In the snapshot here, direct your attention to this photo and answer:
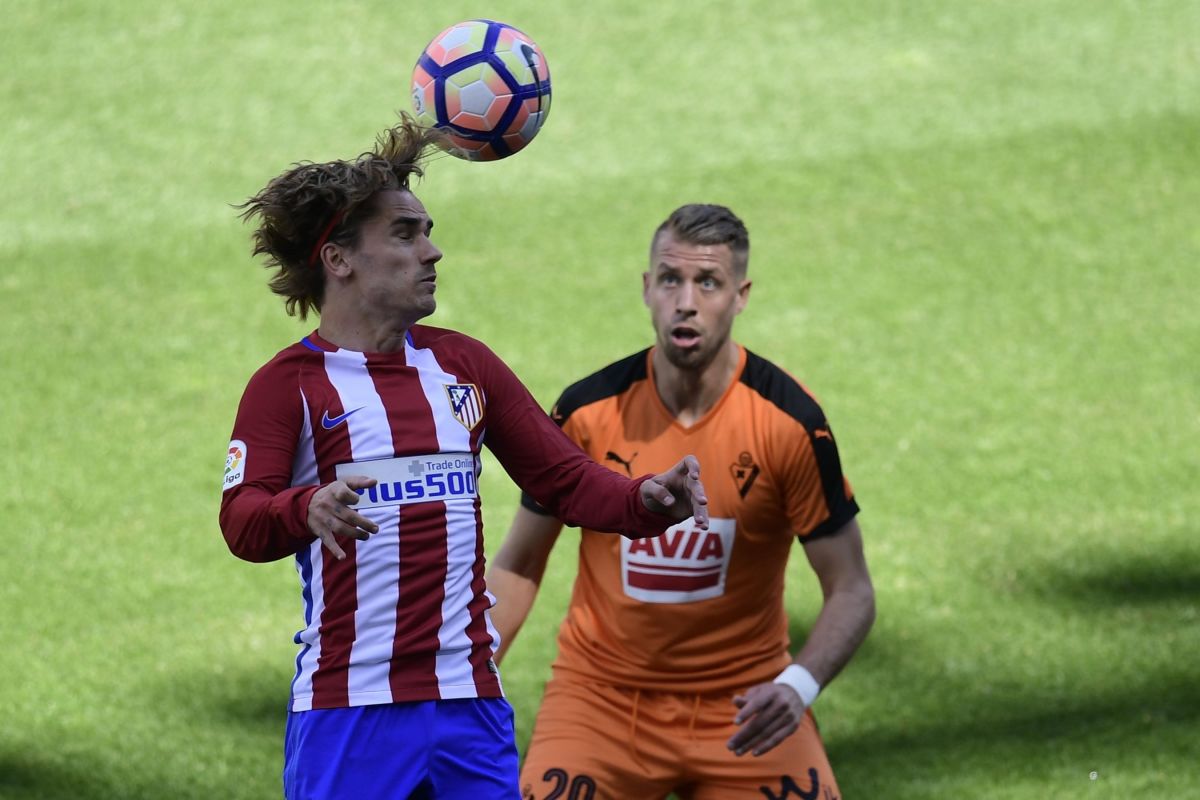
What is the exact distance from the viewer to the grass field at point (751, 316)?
8.06 m

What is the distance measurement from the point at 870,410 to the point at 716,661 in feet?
Result: 18.0

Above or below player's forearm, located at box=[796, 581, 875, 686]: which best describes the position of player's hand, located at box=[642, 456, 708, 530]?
above

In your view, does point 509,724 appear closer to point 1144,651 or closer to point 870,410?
point 1144,651

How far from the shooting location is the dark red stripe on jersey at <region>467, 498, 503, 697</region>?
14.6ft

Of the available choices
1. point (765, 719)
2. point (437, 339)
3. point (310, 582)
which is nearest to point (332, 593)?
point (310, 582)

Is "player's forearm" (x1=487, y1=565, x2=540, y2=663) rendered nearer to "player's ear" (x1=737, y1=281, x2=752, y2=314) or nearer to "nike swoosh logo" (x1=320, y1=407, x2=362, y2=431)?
"player's ear" (x1=737, y1=281, x2=752, y2=314)

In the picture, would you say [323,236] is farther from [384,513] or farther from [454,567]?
[454,567]

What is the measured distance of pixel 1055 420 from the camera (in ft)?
36.4

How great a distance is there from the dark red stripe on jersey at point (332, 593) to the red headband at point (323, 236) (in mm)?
376

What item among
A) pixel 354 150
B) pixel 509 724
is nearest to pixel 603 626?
pixel 509 724

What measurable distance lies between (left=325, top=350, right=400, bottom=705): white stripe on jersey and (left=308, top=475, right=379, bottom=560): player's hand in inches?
18.3

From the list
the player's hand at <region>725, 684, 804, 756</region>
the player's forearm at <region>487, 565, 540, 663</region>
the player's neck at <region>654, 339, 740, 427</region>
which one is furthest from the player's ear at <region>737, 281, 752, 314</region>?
the player's hand at <region>725, 684, 804, 756</region>

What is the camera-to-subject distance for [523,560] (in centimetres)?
607

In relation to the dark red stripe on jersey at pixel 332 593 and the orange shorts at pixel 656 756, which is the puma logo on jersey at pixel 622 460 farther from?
the dark red stripe on jersey at pixel 332 593
